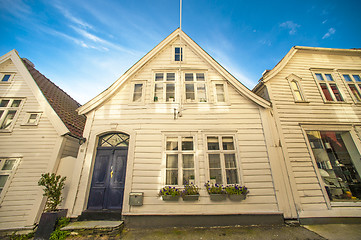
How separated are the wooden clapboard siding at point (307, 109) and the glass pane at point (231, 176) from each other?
2.18 m

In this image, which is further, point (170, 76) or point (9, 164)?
point (170, 76)

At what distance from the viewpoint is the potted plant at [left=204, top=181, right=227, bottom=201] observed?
15.4 feet

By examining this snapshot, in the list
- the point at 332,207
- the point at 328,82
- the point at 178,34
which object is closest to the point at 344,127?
the point at 328,82

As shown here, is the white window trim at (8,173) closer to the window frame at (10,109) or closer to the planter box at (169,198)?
the window frame at (10,109)

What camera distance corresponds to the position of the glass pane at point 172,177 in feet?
16.5

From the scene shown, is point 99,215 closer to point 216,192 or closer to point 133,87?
point 216,192

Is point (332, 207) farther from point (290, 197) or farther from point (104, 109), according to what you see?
point (104, 109)

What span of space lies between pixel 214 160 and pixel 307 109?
512 cm

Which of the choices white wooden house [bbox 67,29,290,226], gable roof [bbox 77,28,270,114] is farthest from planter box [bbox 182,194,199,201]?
gable roof [bbox 77,28,270,114]

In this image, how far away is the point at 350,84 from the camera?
6.90m

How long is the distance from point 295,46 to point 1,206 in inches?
588

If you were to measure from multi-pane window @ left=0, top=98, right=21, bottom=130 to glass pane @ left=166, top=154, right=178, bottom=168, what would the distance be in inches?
291

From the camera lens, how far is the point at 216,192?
4.74 m

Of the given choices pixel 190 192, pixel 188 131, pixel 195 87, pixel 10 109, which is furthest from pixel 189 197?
pixel 10 109
